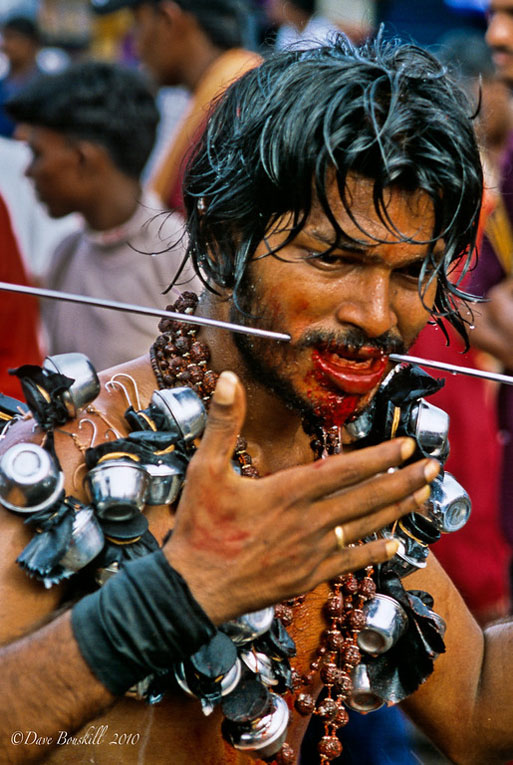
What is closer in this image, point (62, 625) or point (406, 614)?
point (62, 625)

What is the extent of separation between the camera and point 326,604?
8.30ft

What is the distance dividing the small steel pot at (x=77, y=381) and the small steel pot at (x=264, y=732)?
0.68m

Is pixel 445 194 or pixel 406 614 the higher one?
pixel 445 194

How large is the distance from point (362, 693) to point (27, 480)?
36.8 inches

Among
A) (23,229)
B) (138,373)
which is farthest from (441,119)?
(23,229)

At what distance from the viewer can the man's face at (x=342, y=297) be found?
7.23ft

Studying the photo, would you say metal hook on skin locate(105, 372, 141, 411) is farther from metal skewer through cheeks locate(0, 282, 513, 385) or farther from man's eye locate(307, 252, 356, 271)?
man's eye locate(307, 252, 356, 271)

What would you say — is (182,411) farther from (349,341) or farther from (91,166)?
(91,166)

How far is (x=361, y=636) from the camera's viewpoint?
8.25 ft

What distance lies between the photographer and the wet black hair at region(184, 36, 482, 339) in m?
2.21

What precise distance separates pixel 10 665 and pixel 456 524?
1.03 metres

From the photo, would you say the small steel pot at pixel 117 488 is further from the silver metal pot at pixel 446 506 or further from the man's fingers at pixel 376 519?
the silver metal pot at pixel 446 506

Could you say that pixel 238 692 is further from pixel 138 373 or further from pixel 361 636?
pixel 138 373

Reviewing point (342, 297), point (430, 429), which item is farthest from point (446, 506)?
point (342, 297)
